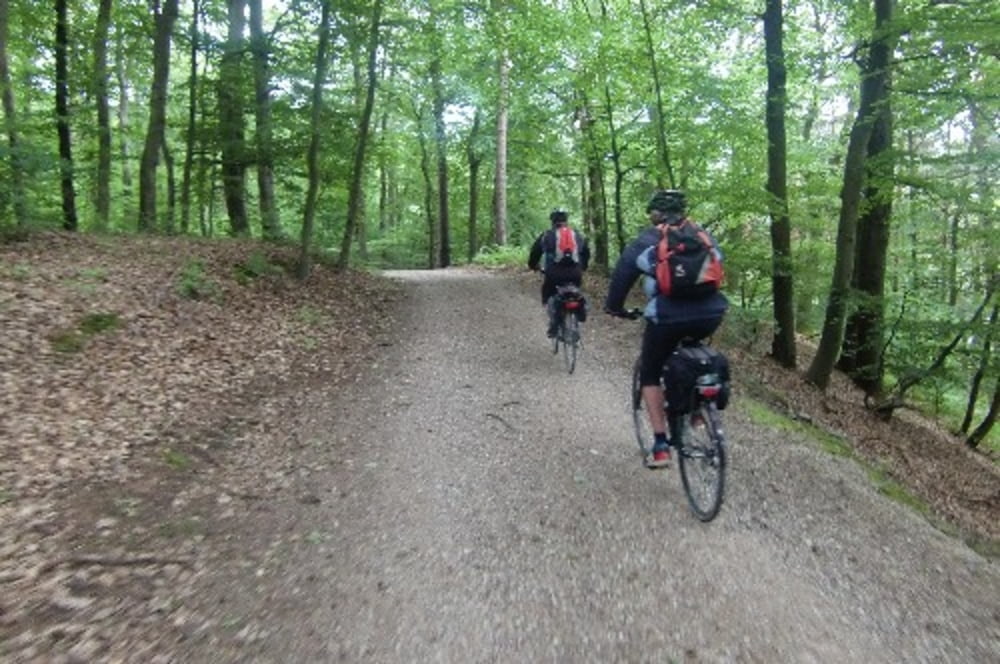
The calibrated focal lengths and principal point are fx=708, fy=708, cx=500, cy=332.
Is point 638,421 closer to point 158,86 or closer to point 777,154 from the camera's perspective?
point 777,154

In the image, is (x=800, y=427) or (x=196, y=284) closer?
(x=800, y=427)

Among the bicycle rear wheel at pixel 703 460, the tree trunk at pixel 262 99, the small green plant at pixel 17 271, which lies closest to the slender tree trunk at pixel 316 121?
the tree trunk at pixel 262 99

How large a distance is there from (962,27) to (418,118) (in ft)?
64.9

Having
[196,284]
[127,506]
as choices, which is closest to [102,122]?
[196,284]

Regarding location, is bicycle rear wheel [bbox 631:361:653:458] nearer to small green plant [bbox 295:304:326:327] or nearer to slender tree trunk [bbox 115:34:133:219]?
small green plant [bbox 295:304:326:327]

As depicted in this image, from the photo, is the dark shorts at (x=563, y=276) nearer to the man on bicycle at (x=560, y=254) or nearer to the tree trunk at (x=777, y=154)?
the man on bicycle at (x=560, y=254)

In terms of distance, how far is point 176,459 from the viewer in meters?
6.03

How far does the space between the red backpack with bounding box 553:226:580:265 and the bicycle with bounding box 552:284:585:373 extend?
1.40 feet

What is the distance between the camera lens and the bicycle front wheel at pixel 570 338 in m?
9.50

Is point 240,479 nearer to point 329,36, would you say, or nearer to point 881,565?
point 881,565

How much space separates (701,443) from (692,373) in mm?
527

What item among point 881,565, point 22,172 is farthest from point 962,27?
point 22,172

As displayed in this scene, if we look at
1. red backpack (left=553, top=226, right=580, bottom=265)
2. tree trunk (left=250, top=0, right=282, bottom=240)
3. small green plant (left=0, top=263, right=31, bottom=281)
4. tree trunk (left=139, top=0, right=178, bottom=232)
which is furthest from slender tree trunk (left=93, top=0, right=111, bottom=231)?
red backpack (left=553, top=226, right=580, bottom=265)

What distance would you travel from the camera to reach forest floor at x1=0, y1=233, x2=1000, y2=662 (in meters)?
4.19
